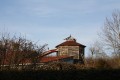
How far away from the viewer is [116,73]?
35.0ft

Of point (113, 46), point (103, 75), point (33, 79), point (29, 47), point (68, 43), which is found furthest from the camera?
point (68, 43)

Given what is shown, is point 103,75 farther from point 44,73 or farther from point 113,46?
point 113,46

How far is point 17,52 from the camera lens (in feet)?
43.4

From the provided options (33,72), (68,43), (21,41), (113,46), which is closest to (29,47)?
(21,41)

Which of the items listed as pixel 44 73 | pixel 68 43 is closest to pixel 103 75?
pixel 44 73

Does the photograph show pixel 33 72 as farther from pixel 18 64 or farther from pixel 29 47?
pixel 29 47

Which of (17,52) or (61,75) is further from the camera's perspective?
(17,52)

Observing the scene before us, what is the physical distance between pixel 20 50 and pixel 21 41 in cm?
81

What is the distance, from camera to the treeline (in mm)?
12734

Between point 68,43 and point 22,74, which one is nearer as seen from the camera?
point 22,74

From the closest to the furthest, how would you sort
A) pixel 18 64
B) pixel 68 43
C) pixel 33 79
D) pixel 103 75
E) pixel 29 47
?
pixel 33 79 → pixel 103 75 → pixel 18 64 → pixel 29 47 → pixel 68 43

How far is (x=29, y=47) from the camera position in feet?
45.6

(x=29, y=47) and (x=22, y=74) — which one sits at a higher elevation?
(x=29, y=47)

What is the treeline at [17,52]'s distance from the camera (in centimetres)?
1273
